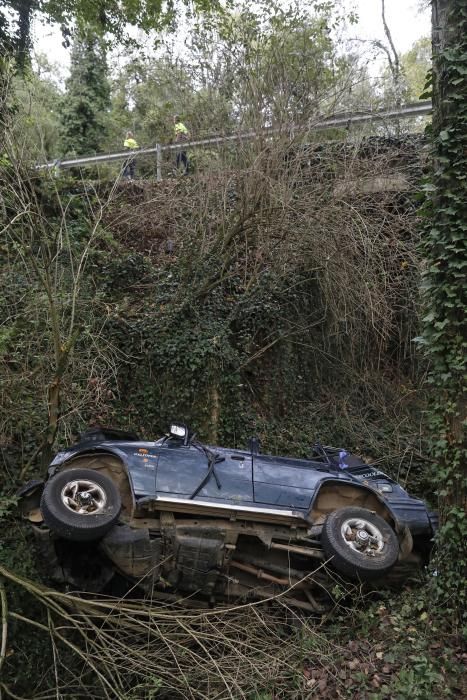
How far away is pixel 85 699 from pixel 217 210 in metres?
7.74

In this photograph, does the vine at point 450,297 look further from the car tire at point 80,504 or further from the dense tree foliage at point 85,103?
the dense tree foliage at point 85,103

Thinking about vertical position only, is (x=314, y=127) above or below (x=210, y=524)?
above

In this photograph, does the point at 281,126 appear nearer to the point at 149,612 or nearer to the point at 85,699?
the point at 149,612

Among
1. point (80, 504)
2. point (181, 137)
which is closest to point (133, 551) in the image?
point (80, 504)

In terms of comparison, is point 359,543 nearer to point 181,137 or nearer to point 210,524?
point 210,524

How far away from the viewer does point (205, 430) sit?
1005 centimetres

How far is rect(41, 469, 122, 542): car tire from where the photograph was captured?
543cm

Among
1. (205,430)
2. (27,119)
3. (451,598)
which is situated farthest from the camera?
(205,430)

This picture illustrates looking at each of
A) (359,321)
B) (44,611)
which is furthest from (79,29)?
(44,611)

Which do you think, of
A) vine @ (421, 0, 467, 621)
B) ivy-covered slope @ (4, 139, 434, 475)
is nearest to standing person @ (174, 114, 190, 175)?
ivy-covered slope @ (4, 139, 434, 475)

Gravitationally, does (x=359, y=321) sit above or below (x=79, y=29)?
below

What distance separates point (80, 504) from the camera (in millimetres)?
5672

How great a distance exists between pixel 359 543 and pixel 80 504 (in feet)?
9.35

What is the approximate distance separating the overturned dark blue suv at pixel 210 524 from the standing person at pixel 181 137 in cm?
614
